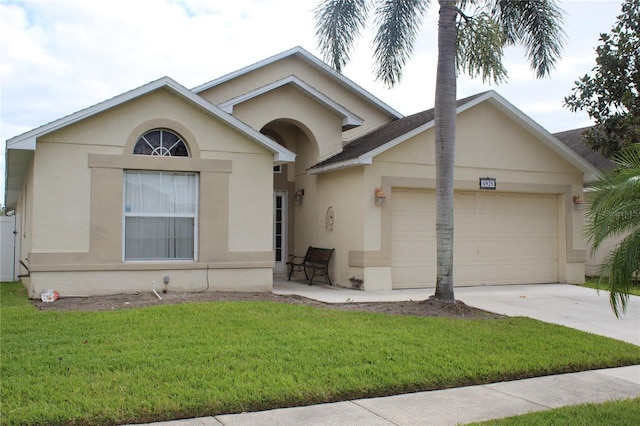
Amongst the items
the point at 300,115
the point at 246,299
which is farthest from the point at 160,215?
the point at 300,115

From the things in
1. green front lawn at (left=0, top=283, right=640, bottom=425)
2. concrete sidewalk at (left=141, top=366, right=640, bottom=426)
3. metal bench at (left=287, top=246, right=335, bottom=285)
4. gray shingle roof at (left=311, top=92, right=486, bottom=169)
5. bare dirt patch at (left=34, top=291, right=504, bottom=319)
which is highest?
gray shingle roof at (left=311, top=92, right=486, bottom=169)

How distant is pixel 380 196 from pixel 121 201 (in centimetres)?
556

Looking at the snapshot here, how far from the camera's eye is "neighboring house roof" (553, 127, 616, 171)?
21267 millimetres

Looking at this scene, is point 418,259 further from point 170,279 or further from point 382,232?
point 170,279

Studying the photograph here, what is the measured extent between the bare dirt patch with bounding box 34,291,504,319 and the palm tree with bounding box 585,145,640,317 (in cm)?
423

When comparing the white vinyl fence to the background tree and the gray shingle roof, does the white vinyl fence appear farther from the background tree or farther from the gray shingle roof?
the background tree

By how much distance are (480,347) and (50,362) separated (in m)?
5.20

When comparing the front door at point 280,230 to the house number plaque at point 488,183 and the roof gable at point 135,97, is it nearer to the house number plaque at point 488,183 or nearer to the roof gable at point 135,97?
the roof gable at point 135,97

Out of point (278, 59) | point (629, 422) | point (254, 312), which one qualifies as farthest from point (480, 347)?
point (278, 59)

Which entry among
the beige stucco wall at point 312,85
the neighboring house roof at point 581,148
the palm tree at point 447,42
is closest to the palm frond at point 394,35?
the palm tree at point 447,42

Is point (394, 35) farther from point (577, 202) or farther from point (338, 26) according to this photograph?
point (577, 202)

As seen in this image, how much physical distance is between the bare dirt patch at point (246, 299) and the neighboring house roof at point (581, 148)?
11730 mm

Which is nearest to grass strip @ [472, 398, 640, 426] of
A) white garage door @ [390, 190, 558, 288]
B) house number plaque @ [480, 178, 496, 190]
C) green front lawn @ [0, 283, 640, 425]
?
green front lawn @ [0, 283, 640, 425]

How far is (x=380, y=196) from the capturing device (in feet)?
46.2
